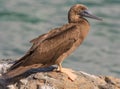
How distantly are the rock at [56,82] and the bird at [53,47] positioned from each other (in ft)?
0.45

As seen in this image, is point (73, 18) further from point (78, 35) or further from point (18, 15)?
point (18, 15)

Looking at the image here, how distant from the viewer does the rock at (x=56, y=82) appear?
985cm

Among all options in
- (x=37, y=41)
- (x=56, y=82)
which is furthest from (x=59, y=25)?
(x=56, y=82)

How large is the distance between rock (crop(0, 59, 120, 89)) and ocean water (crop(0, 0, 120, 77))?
7.99 metres

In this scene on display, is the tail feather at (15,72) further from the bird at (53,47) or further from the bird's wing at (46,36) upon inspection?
the bird's wing at (46,36)

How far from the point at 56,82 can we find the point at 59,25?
12066mm

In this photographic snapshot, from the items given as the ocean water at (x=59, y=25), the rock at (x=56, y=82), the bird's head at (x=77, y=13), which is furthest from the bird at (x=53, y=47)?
the ocean water at (x=59, y=25)

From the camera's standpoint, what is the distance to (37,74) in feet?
33.1

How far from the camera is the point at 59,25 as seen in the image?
21.9 metres

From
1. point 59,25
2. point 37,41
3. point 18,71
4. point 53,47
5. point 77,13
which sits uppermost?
point 77,13

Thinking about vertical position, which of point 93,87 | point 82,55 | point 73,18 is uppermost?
point 73,18

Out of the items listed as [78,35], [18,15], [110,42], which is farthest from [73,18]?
[18,15]

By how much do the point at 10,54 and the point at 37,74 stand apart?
32.4ft

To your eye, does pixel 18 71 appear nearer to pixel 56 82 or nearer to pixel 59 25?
pixel 56 82
